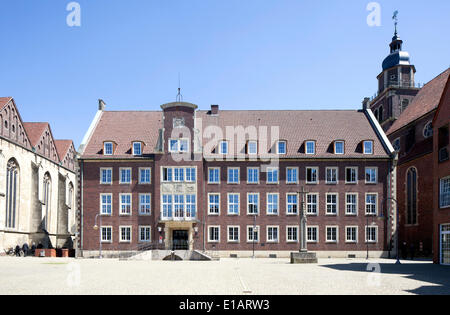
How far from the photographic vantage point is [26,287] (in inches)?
667

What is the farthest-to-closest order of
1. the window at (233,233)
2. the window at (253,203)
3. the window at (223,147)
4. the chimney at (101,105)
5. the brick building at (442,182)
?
the chimney at (101,105) → the window at (223,147) → the window at (253,203) → the window at (233,233) → the brick building at (442,182)

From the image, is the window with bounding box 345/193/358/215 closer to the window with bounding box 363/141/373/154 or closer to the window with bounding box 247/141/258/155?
the window with bounding box 363/141/373/154

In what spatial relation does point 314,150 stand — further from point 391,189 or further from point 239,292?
point 239,292

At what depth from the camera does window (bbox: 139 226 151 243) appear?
1859 inches

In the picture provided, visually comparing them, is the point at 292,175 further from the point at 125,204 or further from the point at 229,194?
the point at 125,204

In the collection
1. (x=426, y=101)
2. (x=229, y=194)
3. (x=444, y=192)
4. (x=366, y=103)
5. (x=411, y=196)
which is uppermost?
(x=426, y=101)

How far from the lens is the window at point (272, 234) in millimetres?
47562

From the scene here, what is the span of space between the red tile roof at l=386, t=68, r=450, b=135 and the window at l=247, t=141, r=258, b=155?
67.8 ft

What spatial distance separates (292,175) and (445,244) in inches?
712

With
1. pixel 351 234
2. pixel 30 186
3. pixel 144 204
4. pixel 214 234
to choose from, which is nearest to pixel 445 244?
pixel 351 234

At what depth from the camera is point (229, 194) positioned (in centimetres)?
4803

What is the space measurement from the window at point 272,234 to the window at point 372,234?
29.9 ft

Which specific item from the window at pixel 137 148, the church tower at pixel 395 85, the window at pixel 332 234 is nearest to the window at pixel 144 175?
the window at pixel 137 148

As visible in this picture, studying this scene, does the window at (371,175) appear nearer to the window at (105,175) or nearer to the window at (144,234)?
the window at (144,234)
